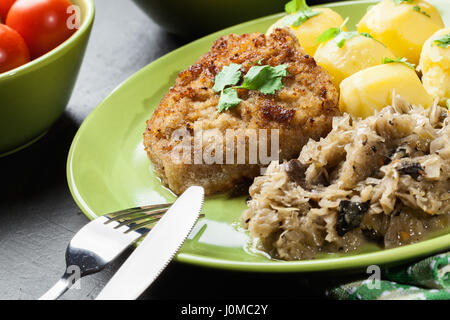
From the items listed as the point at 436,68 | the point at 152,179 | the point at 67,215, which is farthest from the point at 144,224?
the point at 436,68

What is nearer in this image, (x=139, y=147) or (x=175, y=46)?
(x=139, y=147)

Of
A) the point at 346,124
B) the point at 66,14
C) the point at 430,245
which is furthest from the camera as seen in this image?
the point at 66,14

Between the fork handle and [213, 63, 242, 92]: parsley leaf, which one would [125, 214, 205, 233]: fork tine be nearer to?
the fork handle

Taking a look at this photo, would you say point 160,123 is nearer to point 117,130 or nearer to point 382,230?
point 117,130

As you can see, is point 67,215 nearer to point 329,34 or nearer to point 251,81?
point 251,81

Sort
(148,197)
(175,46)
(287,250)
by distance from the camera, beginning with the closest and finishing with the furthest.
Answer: (287,250)
(148,197)
(175,46)
